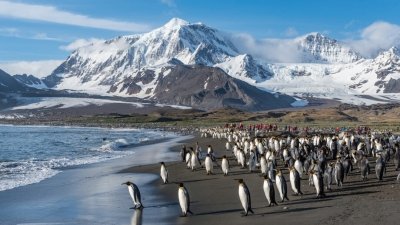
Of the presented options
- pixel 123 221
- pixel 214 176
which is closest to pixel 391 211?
pixel 123 221

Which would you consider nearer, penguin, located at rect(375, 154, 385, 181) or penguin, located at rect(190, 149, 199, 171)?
penguin, located at rect(375, 154, 385, 181)

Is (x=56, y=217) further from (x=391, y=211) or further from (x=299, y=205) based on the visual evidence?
(x=391, y=211)

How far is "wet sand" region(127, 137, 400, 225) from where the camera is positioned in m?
14.0

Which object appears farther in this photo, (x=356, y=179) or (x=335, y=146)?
(x=335, y=146)

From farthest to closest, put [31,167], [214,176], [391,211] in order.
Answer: [31,167]
[214,176]
[391,211]

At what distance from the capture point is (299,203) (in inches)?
642

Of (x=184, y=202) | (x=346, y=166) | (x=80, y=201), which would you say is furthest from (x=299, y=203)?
(x=80, y=201)

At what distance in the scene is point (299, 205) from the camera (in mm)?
15977

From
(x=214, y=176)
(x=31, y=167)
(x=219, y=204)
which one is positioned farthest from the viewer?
(x=31, y=167)

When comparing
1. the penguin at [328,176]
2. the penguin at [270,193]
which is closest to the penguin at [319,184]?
the penguin at [328,176]

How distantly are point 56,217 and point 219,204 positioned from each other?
15.5ft

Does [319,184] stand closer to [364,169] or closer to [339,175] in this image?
[339,175]

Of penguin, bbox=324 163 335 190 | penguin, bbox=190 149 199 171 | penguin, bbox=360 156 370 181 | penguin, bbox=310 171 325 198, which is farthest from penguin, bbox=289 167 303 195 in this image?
penguin, bbox=190 149 199 171

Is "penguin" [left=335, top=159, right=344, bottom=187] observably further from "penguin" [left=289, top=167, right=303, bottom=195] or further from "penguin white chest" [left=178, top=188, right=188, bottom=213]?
"penguin white chest" [left=178, top=188, right=188, bottom=213]
